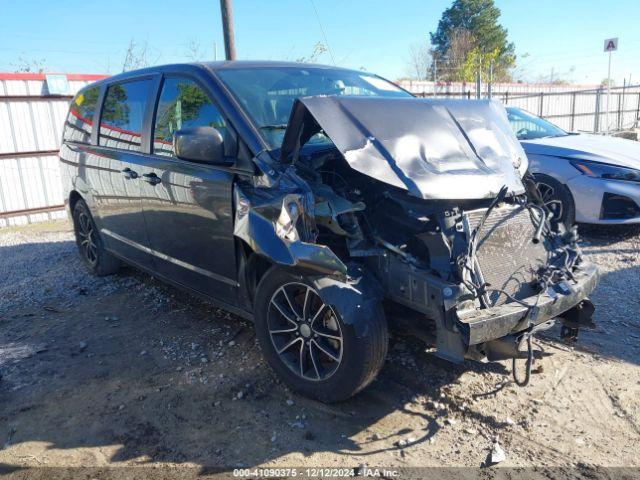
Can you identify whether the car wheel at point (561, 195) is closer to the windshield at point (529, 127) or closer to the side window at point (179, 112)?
the windshield at point (529, 127)

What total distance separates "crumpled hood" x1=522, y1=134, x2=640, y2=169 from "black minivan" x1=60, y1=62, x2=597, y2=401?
298cm

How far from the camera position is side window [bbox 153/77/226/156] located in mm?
3499

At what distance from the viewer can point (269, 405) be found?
3.06 meters

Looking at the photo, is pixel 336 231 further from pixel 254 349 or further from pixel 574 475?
pixel 574 475

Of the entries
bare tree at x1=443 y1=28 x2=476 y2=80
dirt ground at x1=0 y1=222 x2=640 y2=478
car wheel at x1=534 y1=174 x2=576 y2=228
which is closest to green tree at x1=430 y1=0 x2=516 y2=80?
bare tree at x1=443 y1=28 x2=476 y2=80

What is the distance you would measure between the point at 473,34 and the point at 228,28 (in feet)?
119

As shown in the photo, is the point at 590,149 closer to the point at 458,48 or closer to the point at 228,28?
the point at 228,28

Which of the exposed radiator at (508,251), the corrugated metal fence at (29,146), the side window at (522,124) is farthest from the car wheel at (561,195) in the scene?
the corrugated metal fence at (29,146)

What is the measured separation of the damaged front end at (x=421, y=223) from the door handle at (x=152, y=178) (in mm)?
959

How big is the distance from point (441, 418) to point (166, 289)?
3.18 metres

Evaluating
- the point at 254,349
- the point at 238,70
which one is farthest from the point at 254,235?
the point at 238,70

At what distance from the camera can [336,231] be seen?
283cm

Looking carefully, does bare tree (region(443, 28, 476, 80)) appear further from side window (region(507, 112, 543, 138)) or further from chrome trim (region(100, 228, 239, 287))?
chrome trim (region(100, 228, 239, 287))

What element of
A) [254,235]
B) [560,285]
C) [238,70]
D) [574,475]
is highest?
[238,70]
